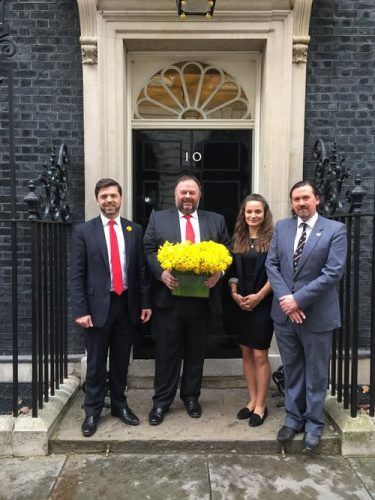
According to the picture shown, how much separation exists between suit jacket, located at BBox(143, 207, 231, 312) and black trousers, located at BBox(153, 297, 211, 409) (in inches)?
3.4

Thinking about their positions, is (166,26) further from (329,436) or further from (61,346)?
(329,436)

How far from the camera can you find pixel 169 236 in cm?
391

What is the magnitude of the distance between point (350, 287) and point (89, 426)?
7.92ft

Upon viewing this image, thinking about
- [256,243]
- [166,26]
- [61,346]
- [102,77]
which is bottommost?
[61,346]

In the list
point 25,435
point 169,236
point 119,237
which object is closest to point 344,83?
point 169,236

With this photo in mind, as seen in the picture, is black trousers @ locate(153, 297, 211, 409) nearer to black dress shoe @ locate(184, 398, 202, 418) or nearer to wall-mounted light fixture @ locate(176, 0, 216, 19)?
black dress shoe @ locate(184, 398, 202, 418)

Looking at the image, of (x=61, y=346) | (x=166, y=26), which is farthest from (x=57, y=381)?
(x=166, y=26)

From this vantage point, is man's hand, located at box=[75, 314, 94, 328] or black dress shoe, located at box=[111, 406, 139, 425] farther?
black dress shoe, located at box=[111, 406, 139, 425]

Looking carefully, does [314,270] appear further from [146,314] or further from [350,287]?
[146,314]

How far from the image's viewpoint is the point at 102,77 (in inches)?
189

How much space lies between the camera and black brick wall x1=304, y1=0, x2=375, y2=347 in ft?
16.1

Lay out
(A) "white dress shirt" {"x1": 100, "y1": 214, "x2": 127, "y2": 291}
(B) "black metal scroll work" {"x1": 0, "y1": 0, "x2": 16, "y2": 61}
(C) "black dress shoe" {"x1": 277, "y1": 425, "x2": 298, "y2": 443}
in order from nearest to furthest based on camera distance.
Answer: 1. (C) "black dress shoe" {"x1": 277, "y1": 425, "x2": 298, "y2": 443}
2. (A) "white dress shirt" {"x1": 100, "y1": 214, "x2": 127, "y2": 291}
3. (B) "black metal scroll work" {"x1": 0, "y1": 0, "x2": 16, "y2": 61}

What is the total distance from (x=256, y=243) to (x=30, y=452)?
237 centimetres

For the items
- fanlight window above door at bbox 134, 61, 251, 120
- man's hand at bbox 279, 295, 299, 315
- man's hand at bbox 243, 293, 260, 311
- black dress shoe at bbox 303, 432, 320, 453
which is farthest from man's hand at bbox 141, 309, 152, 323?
fanlight window above door at bbox 134, 61, 251, 120
